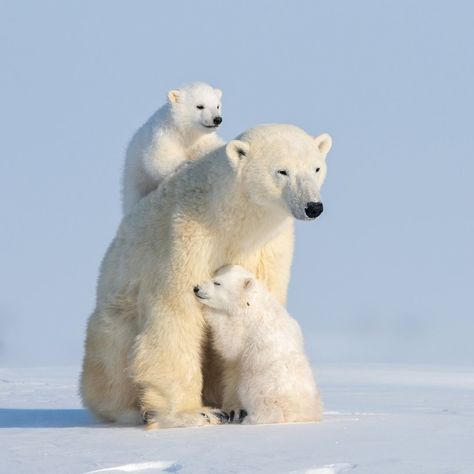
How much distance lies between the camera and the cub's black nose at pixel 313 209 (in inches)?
304

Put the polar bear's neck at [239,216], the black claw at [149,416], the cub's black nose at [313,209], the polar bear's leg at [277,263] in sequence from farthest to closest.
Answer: the polar bear's leg at [277,263], the black claw at [149,416], the polar bear's neck at [239,216], the cub's black nose at [313,209]

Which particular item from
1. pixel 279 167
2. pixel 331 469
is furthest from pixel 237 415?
pixel 331 469

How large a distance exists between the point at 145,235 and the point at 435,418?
2.50 meters

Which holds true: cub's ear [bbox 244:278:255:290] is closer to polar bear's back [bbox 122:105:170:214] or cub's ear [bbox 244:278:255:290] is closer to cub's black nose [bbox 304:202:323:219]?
cub's black nose [bbox 304:202:323:219]

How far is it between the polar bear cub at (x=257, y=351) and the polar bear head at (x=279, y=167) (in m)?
0.68

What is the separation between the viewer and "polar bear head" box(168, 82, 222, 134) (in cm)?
1086

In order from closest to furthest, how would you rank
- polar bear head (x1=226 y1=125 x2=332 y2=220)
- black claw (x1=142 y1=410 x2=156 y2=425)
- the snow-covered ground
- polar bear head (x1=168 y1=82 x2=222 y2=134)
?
the snow-covered ground
polar bear head (x1=226 y1=125 x2=332 y2=220)
black claw (x1=142 y1=410 x2=156 y2=425)
polar bear head (x1=168 y1=82 x2=222 y2=134)

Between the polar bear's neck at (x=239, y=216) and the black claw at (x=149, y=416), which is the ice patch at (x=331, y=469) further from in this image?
the black claw at (x=149, y=416)

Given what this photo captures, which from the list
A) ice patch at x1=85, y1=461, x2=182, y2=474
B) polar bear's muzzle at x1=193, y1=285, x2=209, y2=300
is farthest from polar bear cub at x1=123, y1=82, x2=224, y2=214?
ice patch at x1=85, y1=461, x2=182, y2=474

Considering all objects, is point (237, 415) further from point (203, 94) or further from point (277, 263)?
point (203, 94)

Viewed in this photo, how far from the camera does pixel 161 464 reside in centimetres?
677

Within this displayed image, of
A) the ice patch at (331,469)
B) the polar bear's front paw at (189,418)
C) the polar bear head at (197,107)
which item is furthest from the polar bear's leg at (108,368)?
the ice patch at (331,469)

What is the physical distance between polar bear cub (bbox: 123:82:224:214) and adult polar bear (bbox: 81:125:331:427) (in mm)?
1185

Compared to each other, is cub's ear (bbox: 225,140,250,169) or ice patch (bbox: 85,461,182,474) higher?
cub's ear (bbox: 225,140,250,169)
